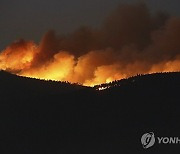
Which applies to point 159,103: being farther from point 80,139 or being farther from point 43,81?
point 43,81

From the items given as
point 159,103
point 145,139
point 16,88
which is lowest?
point 145,139

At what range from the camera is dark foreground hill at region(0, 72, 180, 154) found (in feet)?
155

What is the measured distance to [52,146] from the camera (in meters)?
48.1

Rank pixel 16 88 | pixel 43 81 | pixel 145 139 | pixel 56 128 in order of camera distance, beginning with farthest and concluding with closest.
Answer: pixel 43 81 → pixel 16 88 → pixel 56 128 → pixel 145 139

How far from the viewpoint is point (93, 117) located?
52938 mm

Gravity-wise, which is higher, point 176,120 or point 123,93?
point 123,93

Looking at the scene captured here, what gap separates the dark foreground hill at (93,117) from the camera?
47156 millimetres

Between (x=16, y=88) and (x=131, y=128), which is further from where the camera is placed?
(x=16, y=88)

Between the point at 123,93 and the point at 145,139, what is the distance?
11.4 metres

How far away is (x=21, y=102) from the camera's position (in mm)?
58875

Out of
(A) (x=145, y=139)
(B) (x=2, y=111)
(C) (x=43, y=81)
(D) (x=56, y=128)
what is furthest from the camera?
(C) (x=43, y=81)

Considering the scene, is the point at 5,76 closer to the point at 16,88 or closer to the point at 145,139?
the point at 16,88

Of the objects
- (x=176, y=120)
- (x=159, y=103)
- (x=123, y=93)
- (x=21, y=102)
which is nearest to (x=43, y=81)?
(x=21, y=102)

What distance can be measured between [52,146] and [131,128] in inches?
278
